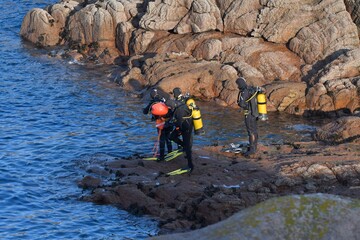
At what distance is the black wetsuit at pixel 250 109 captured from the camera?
71.6 ft

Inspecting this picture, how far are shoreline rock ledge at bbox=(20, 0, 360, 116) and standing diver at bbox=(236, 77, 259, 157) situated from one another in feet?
27.7

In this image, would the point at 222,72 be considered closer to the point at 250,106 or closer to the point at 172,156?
the point at 250,106

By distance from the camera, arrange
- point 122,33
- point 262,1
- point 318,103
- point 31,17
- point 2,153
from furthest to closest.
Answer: point 31,17
point 122,33
point 262,1
point 318,103
point 2,153

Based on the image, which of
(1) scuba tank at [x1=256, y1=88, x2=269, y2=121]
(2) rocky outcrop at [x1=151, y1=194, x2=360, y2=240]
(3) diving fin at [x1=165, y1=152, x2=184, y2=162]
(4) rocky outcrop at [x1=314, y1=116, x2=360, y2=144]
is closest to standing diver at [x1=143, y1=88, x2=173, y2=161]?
(3) diving fin at [x1=165, y1=152, x2=184, y2=162]

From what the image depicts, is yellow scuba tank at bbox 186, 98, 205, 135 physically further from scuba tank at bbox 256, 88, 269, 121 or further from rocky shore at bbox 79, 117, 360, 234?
scuba tank at bbox 256, 88, 269, 121

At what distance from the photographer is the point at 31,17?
4444cm

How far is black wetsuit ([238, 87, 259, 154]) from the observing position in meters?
21.8

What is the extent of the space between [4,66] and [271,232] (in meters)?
33.0

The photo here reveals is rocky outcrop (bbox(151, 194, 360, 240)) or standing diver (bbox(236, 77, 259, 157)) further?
standing diver (bbox(236, 77, 259, 157))

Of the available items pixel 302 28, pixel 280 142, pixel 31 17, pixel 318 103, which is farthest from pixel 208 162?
pixel 31 17

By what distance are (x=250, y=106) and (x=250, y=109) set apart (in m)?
0.10

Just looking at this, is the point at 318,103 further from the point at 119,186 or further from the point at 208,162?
the point at 119,186

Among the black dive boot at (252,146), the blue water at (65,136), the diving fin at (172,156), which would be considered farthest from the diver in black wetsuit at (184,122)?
the blue water at (65,136)

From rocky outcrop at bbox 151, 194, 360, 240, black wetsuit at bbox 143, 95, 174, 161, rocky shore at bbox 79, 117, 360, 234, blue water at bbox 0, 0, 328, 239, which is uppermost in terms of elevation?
rocky outcrop at bbox 151, 194, 360, 240
